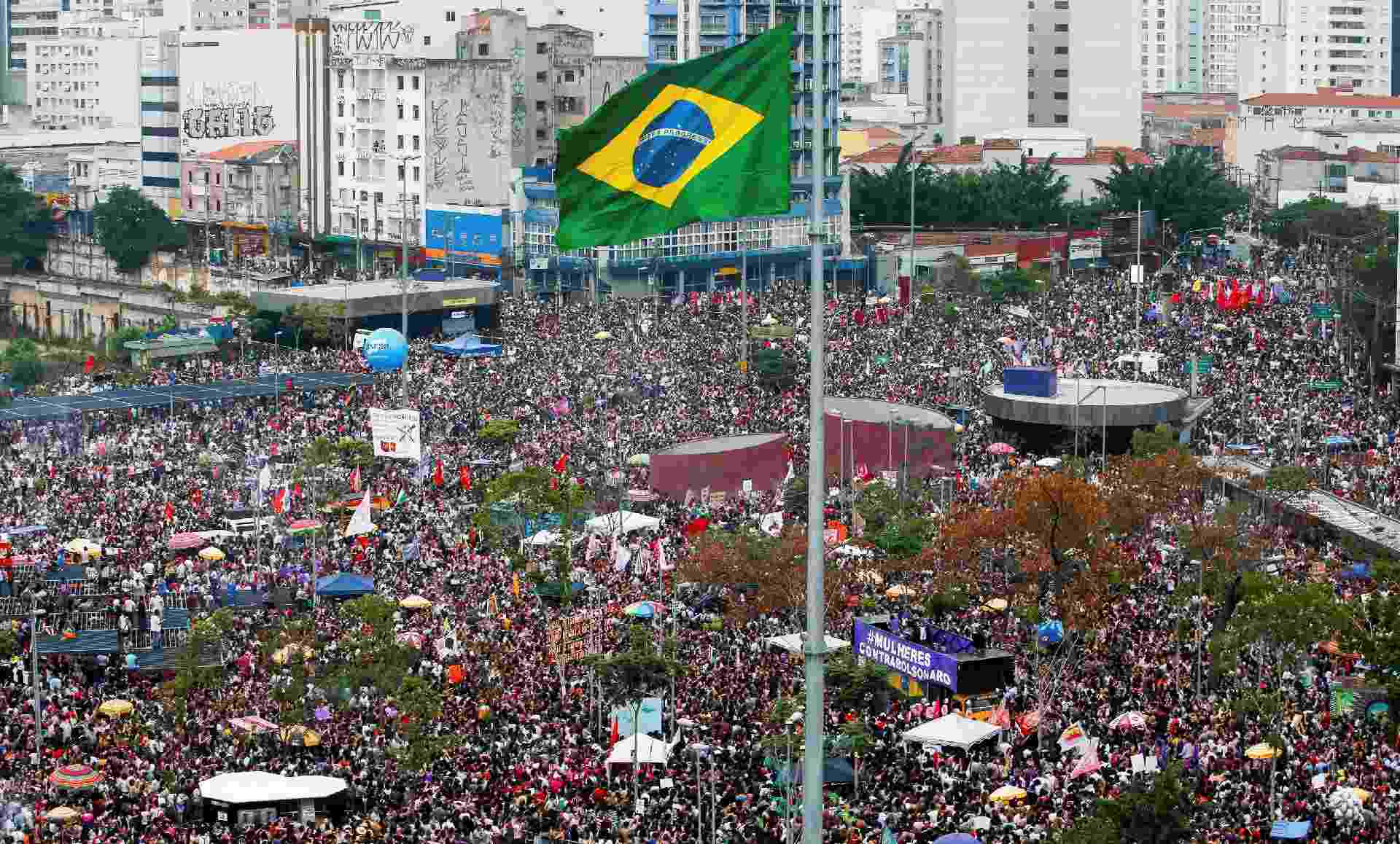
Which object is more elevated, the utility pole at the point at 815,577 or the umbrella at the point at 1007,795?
the utility pole at the point at 815,577

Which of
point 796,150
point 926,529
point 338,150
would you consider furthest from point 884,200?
point 926,529

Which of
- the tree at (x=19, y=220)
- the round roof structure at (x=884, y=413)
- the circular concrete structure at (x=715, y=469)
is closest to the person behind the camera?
the circular concrete structure at (x=715, y=469)

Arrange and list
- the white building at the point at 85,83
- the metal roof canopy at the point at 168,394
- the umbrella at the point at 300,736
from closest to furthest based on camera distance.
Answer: the umbrella at the point at 300,736 → the metal roof canopy at the point at 168,394 → the white building at the point at 85,83

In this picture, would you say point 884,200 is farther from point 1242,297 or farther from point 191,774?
point 191,774

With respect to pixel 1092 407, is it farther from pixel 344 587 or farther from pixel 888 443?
pixel 344 587

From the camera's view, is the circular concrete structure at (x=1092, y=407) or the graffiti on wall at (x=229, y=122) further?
the graffiti on wall at (x=229, y=122)

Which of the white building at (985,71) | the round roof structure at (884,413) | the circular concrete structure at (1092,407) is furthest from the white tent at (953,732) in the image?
the white building at (985,71)

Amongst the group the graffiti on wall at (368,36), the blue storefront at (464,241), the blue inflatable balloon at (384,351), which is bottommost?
Answer: the blue inflatable balloon at (384,351)

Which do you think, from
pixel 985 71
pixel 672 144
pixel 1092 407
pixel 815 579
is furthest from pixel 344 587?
pixel 985 71

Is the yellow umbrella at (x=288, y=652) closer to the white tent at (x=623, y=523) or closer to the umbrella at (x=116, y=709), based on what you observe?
the umbrella at (x=116, y=709)
